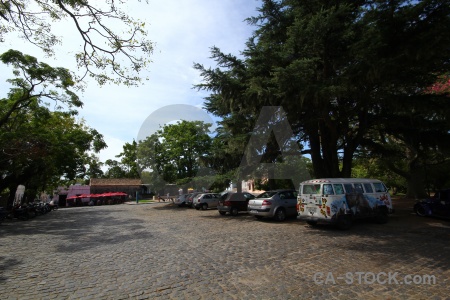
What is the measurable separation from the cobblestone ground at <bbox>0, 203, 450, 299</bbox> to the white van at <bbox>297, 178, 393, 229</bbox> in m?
0.77

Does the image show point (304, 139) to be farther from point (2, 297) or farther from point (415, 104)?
point (2, 297)

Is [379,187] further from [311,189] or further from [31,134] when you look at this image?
[31,134]

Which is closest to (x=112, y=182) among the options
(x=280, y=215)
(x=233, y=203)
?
(x=233, y=203)

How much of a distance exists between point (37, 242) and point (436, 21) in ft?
51.4

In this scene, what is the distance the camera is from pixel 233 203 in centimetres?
1775

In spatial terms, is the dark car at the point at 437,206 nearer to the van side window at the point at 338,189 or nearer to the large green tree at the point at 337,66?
the large green tree at the point at 337,66

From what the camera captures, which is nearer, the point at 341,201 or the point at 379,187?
the point at 341,201

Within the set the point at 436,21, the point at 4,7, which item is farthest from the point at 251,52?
the point at 4,7

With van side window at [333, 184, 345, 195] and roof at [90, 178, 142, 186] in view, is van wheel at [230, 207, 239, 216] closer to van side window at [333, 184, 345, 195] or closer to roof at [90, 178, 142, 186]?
van side window at [333, 184, 345, 195]

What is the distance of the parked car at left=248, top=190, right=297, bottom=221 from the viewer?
535 inches

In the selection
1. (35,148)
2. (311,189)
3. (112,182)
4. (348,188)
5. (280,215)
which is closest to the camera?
(348,188)

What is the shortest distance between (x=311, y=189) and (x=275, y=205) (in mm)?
2906

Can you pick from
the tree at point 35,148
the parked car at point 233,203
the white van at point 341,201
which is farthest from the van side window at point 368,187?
the tree at point 35,148

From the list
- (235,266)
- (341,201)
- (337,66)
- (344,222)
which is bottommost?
(235,266)
